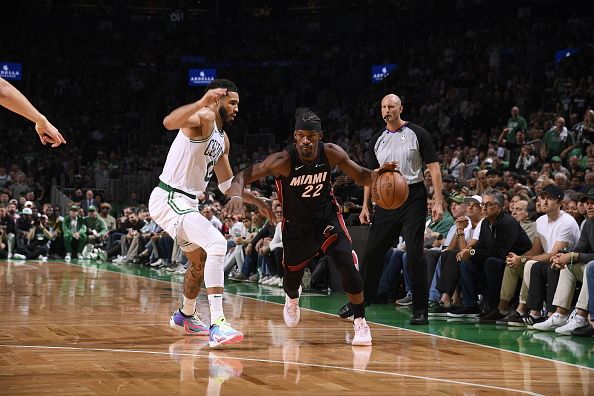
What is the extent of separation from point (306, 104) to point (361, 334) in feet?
71.9

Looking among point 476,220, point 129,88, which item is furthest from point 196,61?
point 476,220

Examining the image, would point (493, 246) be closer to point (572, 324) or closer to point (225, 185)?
point (572, 324)

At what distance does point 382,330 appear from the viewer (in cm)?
784

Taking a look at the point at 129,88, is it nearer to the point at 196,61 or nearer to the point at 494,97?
the point at 196,61

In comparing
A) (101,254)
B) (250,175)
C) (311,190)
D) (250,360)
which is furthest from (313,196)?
(101,254)

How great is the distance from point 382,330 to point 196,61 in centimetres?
2583

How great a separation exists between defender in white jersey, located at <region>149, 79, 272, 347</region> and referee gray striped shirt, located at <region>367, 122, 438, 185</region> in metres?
2.06

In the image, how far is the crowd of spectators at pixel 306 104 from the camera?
480 inches

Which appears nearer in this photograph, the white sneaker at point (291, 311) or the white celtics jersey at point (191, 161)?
the white celtics jersey at point (191, 161)

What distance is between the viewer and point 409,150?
836 centimetres

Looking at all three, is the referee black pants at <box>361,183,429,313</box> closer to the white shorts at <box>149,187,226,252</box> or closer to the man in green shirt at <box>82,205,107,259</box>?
the white shorts at <box>149,187,226,252</box>

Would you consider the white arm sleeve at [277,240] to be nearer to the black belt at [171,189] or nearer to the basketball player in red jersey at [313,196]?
the basketball player in red jersey at [313,196]

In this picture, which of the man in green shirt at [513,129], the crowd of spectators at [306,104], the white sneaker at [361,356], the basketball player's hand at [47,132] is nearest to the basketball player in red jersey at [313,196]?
the white sneaker at [361,356]

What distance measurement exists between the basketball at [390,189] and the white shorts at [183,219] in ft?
4.43
